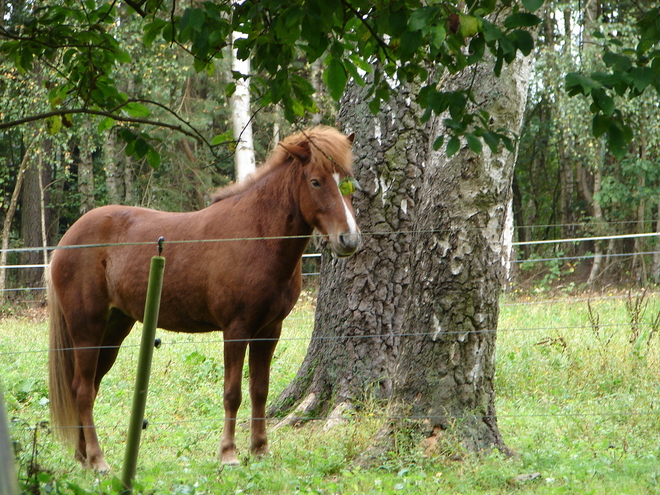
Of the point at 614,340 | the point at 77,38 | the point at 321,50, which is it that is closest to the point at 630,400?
the point at 614,340

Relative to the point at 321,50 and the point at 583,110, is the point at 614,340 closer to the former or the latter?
the point at 321,50

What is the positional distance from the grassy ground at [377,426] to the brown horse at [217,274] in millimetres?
424

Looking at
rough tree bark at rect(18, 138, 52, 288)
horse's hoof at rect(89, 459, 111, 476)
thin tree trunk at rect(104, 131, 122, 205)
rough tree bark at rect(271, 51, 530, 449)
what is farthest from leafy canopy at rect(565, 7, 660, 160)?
rough tree bark at rect(18, 138, 52, 288)

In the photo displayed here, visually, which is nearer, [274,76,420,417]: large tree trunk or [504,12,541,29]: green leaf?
[504,12,541,29]: green leaf

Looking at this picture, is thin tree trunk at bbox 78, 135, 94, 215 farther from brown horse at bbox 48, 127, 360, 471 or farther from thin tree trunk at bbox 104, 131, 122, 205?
brown horse at bbox 48, 127, 360, 471

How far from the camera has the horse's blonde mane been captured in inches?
175

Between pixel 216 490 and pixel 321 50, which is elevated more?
pixel 321 50

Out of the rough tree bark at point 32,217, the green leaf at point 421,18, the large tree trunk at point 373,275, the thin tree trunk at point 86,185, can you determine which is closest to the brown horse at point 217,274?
the large tree trunk at point 373,275

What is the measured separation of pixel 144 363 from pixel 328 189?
6.54 feet

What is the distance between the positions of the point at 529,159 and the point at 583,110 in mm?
11873

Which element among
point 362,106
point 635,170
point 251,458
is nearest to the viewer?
point 251,458

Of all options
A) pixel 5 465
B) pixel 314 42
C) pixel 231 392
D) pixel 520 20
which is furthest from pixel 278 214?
pixel 5 465

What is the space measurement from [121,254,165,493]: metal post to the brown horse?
5.29 feet

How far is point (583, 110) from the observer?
1562 cm
